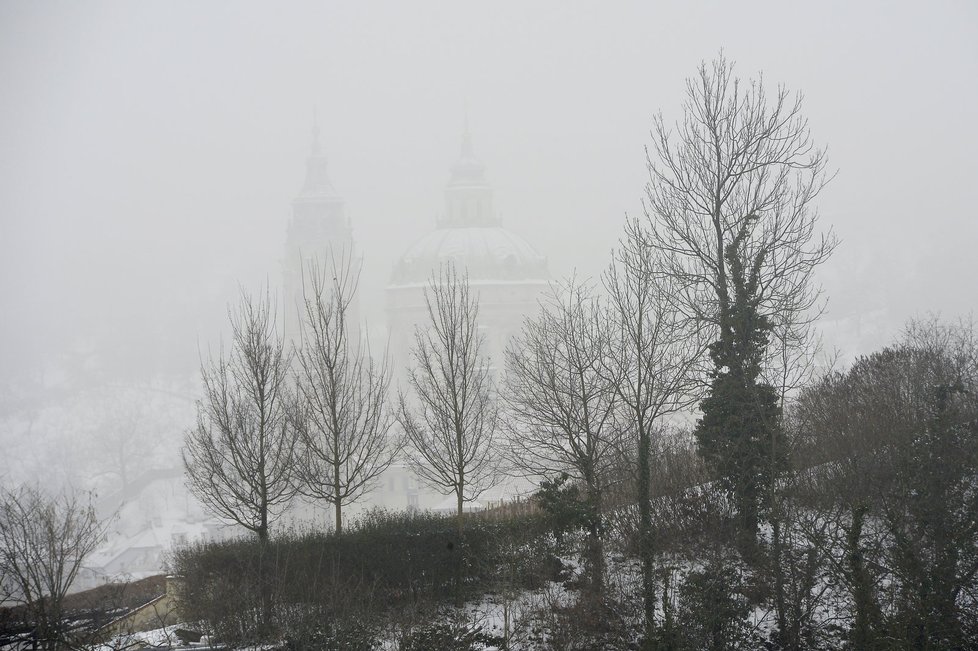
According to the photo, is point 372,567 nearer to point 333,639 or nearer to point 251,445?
point 333,639

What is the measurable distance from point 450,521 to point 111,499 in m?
60.9

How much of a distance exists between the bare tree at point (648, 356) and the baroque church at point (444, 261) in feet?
137

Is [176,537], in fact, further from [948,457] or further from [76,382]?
[76,382]

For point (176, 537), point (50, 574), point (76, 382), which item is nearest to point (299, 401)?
point (50, 574)

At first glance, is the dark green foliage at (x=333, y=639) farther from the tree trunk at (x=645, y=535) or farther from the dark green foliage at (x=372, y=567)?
the tree trunk at (x=645, y=535)

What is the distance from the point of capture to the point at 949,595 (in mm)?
11266

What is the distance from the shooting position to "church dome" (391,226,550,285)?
67.8m

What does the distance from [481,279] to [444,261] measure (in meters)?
3.84

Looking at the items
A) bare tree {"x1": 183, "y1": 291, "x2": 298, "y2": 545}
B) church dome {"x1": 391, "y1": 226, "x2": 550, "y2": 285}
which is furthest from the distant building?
bare tree {"x1": 183, "y1": 291, "x2": 298, "y2": 545}

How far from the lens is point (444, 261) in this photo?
6919 cm

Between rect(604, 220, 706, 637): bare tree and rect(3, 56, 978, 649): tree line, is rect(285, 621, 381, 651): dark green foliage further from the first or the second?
rect(604, 220, 706, 637): bare tree

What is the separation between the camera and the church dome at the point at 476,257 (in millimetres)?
67750

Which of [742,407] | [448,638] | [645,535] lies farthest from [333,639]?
[742,407]

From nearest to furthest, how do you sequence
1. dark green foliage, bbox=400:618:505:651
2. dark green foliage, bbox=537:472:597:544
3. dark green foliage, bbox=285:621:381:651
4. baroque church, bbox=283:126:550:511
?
dark green foliage, bbox=285:621:381:651 → dark green foliage, bbox=400:618:505:651 → dark green foliage, bbox=537:472:597:544 → baroque church, bbox=283:126:550:511
